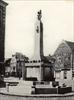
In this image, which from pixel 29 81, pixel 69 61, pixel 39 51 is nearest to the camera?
pixel 29 81

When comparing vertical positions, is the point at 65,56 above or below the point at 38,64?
above

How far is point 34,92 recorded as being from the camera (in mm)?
10172

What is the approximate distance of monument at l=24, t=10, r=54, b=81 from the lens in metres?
12.3

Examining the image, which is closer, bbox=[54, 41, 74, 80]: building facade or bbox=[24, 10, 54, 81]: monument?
bbox=[24, 10, 54, 81]: monument

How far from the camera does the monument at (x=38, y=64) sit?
12.3 metres

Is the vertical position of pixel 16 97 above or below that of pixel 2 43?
below

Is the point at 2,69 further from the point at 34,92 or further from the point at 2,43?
the point at 34,92

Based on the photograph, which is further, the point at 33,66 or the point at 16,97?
the point at 33,66

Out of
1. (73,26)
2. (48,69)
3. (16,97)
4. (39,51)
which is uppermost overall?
(73,26)

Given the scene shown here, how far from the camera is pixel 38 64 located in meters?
12.3

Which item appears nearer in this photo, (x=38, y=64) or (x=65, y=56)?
(x=38, y=64)

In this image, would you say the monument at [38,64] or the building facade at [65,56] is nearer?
the monument at [38,64]

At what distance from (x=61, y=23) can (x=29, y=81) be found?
13.3ft

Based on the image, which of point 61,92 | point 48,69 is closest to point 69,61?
point 48,69
